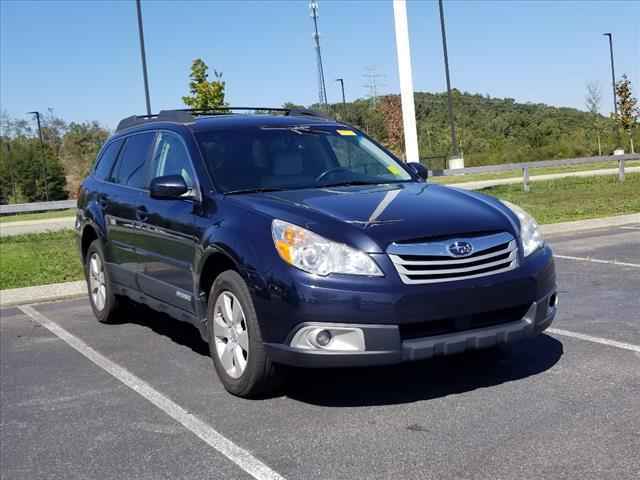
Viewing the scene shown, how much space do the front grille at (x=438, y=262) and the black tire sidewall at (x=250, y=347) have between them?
35.2 inches

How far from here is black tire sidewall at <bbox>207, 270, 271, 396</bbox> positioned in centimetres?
448

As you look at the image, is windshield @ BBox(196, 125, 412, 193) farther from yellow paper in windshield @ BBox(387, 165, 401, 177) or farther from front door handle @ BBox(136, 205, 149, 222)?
front door handle @ BBox(136, 205, 149, 222)

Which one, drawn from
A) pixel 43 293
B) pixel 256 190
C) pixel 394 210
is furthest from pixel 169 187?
pixel 43 293

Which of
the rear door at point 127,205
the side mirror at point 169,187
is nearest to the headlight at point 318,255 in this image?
the side mirror at point 169,187

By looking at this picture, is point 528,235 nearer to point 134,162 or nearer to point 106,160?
point 134,162

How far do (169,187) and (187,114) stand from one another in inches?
45.3

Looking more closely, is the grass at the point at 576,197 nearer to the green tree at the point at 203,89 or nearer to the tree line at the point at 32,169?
the green tree at the point at 203,89

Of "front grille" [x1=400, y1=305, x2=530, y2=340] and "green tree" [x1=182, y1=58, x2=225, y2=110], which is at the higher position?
"green tree" [x1=182, y1=58, x2=225, y2=110]

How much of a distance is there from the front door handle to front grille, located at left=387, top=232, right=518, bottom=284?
8.07ft

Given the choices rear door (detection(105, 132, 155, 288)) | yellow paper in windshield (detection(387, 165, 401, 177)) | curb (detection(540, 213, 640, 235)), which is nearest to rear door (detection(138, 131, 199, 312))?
rear door (detection(105, 132, 155, 288))

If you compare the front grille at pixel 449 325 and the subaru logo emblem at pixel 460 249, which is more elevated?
the subaru logo emblem at pixel 460 249

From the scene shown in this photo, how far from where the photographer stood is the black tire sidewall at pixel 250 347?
4.48m

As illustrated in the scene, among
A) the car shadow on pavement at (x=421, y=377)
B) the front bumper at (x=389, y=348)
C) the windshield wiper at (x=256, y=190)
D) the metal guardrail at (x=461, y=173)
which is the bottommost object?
A: the car shadow on pavement at (x=421, y=377)

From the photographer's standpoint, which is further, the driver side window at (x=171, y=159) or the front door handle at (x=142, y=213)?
the front door handle at (x=142, y=213)
